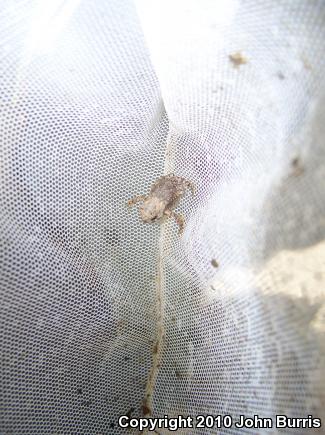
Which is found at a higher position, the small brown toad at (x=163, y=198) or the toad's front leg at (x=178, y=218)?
the small brown toad at (x=163, y=198)

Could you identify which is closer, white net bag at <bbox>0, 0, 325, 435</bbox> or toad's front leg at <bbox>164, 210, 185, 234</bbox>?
white net bag at <bbox>0, 0, 325, 435</bbox>

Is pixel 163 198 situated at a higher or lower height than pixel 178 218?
higher

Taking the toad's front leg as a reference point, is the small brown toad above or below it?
above

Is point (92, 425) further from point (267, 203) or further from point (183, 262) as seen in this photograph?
point (267, 203)

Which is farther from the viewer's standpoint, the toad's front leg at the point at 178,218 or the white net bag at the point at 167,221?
the toad's front leg at the point at 178,218

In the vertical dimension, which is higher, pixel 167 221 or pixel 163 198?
pixel 163 198
